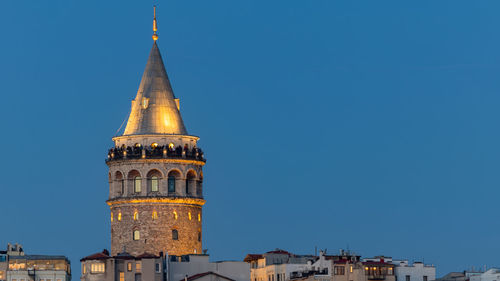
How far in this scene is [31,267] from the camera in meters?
137

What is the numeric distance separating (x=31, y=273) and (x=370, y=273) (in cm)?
3058

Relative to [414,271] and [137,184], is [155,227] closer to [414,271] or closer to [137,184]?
[137,184]

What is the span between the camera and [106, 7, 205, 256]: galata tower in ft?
389

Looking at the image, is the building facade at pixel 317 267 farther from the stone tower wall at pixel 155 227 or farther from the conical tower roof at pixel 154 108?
the conical tower roof at pixel 154 108

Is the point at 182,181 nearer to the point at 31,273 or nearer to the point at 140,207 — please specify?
the point at 140,207

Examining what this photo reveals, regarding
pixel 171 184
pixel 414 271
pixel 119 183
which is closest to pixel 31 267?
pixel 119 183

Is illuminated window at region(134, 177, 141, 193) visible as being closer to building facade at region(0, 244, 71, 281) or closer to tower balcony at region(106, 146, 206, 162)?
tower balcony at region(106, 146, 206, 162)

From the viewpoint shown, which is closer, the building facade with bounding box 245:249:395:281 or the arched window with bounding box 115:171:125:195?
the arched window with bounding box 115:171:125:195

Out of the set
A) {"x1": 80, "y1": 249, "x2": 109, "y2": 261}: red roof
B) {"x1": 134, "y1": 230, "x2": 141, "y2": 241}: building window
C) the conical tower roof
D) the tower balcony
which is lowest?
{"x1": 80, "y1": 249, "x2": 109, "y2": 261}: red roof

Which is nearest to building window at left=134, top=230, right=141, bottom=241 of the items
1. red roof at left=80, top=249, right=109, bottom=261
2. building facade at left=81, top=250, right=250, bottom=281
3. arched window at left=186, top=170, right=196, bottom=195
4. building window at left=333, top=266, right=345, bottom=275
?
building facade at left=81, top=250, right=250, bottom=281

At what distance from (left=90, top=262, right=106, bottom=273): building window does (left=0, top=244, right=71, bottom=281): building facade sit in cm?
1794

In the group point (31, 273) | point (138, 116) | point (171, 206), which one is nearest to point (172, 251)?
point (171, 206)

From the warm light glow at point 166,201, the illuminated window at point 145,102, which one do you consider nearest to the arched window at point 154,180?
the warm light glow at point 166,201

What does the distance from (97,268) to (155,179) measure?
8240 millimetres
